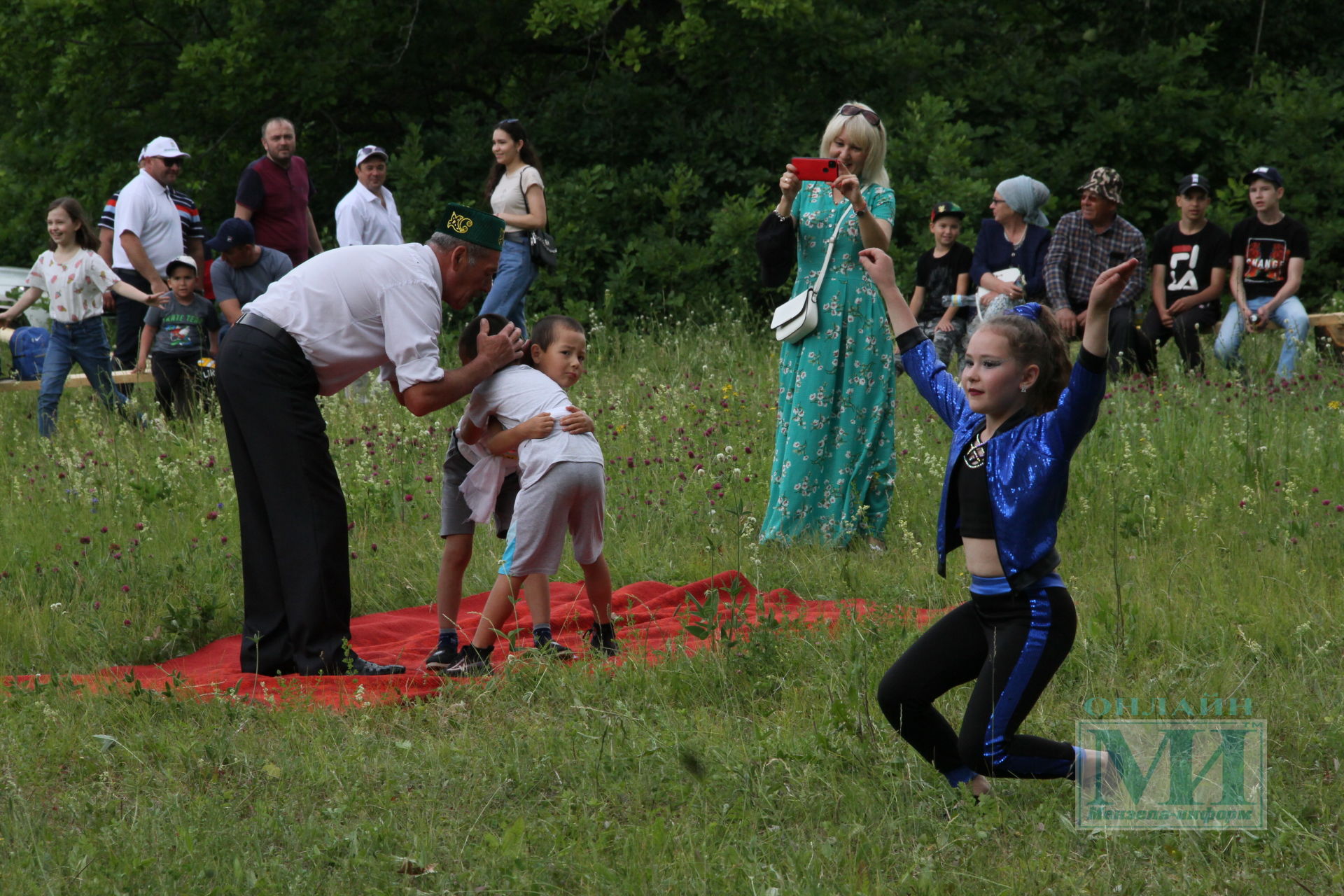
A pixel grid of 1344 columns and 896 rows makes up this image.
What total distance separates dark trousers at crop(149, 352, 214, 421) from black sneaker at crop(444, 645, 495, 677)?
19.0ft

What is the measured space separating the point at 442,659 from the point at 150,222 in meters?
6.84

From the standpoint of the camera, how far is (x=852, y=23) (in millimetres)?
16359

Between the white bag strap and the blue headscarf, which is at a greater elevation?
the blue headscarf

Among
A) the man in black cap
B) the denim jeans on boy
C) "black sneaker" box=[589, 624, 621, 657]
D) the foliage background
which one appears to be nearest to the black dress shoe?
→ the man in black cap

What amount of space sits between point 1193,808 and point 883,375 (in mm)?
3478

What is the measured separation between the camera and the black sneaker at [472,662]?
5.12 metres

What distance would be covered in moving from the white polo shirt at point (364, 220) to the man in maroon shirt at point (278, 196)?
326mm

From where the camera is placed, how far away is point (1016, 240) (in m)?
10.2

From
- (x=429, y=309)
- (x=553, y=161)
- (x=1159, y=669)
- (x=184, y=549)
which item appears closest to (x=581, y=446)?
(x=429, y=309)

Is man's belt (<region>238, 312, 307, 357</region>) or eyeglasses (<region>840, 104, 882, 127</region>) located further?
eyeglasses (<region>840, 104, 882, 127</region>)

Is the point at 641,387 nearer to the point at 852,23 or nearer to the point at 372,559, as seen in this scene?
the point at 372,559

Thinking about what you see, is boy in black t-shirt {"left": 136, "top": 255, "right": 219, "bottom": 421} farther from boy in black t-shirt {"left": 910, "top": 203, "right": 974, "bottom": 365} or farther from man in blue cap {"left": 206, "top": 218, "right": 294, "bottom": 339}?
boy in black t-shirt {"left": 910, "top": 203, "right": 974, "bottom": 365}

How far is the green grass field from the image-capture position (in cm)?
344

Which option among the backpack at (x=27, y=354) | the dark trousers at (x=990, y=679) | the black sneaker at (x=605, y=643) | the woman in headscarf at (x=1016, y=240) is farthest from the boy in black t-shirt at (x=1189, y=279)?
the backpack at (x=27, y=354)
